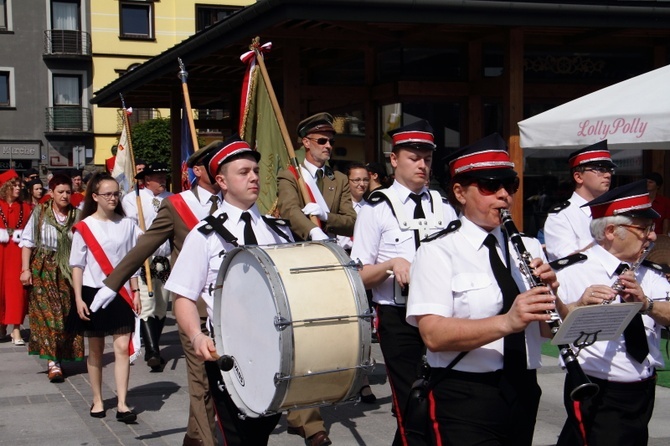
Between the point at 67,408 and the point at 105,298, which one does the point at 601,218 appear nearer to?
the point at 105,298

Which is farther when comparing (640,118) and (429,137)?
(640,118)

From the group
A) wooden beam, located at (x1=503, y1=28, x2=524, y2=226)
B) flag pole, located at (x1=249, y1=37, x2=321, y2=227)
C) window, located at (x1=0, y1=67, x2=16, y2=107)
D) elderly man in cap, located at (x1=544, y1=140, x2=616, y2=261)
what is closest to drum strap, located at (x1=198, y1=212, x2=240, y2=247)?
flag pole, located at (x1=249, y1=37, x2=321, y2=227)

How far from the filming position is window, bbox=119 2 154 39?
50.1 metres

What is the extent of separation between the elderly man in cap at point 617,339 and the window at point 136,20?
47755mm

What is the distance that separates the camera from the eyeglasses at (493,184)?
3.76m

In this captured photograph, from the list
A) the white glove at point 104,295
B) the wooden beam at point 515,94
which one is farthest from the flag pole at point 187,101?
the wooden beam at point 515,94

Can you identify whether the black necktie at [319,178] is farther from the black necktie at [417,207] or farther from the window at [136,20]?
the window at [136,20]

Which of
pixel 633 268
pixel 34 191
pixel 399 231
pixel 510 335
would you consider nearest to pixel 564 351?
pixel 510 335

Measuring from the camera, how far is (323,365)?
4.18 m

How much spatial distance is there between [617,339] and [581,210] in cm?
236

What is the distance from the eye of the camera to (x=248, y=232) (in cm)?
484

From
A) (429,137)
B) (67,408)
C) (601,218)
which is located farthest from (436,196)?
(67,408)

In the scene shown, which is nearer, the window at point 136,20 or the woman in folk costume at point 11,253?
the woman in folk costume at point 11,253

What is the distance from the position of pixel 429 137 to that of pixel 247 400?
215 centimetres
